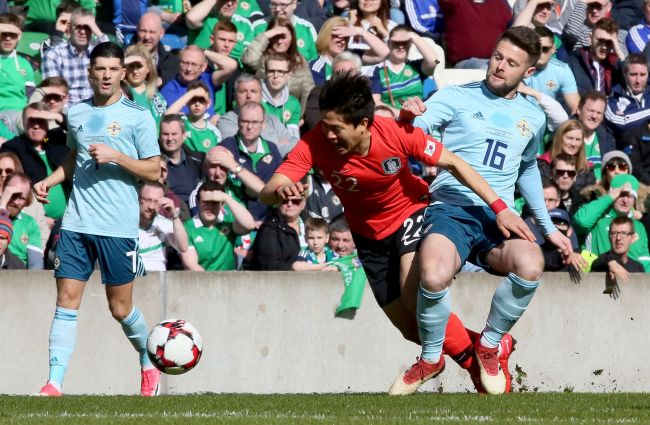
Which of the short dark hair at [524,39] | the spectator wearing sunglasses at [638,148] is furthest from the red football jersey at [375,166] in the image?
the spectator wearing sunglasses at [638,148]

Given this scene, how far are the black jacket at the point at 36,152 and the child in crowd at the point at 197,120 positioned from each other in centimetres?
138

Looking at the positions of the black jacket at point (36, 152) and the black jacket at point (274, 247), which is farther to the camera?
the black jacket at point (36, 152)

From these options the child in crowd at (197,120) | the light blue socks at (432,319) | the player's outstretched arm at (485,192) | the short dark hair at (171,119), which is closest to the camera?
the player's outstretched arm at (485,192)

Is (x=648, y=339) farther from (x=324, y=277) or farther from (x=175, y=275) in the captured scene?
(x=175, y=275)

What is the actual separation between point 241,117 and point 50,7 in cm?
345

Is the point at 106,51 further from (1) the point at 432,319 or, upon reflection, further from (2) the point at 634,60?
(2) the point at 634,60

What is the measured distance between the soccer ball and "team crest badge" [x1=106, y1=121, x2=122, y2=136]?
4.47 feet

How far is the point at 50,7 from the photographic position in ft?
50.1

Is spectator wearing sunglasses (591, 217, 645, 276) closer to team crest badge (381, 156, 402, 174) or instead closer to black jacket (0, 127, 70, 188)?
team crest badge (381, 156, 402, 174)

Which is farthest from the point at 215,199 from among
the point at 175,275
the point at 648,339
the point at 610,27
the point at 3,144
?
the point at 610,27

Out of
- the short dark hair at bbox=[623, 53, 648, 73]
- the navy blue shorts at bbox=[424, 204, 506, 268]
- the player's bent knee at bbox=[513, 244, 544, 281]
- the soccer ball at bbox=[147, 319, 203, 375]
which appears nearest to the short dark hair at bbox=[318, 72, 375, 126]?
the navy blue shorts at bbox=[424, 204, 506, 268]

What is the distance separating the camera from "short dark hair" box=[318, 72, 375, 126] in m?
8.02

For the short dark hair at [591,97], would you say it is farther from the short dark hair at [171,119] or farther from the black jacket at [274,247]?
the short dark hair at [171,119]

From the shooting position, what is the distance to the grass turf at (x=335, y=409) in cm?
697
